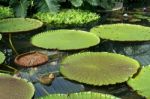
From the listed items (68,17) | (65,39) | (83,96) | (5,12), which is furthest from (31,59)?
(5,12)

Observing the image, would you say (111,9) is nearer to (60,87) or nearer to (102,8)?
(102,8)

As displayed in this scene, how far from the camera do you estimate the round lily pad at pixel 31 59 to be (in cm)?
442

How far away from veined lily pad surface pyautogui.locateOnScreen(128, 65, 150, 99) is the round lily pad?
125 cm

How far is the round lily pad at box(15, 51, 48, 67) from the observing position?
4.42 metres

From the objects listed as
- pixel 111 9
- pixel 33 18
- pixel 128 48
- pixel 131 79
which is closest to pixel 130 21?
pixel 111 9

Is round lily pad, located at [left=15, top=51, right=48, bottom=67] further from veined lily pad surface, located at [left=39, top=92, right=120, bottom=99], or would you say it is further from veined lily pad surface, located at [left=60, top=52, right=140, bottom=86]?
veined lily pad surface, located at [left=39, top=92, right=120, bottom=99]

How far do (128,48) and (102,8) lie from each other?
7.15 ft

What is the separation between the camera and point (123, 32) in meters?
5.35

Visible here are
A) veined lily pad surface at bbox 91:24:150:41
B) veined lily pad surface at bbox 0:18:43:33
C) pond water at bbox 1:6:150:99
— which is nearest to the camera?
pond water at bbox 1:6:150:99

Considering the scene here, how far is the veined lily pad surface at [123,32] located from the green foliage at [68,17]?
26.6 inches

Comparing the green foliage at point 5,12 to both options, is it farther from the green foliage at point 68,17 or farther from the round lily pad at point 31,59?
the round lily pad at point 31,59

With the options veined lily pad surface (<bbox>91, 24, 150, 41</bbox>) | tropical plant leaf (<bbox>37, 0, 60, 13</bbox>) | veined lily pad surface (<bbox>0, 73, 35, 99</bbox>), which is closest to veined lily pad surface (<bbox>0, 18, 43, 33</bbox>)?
tropical plant leaf (<bbox>37, 0, 60, 13</bbox>)

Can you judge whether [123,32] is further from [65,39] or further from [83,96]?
[83,96]

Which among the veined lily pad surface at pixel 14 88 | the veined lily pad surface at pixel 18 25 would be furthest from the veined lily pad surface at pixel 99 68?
the veined lily pad surface at pixel 18 25
